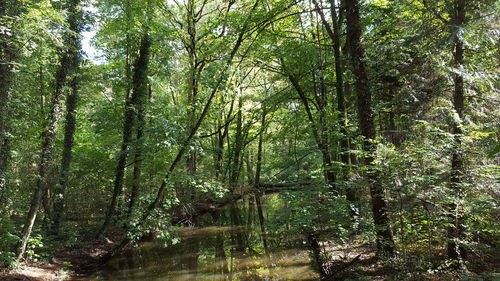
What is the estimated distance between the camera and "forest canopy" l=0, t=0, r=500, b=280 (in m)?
5.69

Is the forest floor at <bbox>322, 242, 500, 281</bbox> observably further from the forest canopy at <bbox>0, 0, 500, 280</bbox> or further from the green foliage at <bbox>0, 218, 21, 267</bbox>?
the green foliage at <bbox>0, 218, 21, 267</bbox>

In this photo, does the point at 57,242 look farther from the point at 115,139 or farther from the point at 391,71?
the point at 391,71

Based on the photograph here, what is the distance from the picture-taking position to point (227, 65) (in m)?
10.0

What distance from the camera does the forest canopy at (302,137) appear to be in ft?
18.7

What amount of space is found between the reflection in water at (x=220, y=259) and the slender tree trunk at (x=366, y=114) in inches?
84.3

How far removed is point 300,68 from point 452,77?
6575mm

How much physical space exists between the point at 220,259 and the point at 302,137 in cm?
693

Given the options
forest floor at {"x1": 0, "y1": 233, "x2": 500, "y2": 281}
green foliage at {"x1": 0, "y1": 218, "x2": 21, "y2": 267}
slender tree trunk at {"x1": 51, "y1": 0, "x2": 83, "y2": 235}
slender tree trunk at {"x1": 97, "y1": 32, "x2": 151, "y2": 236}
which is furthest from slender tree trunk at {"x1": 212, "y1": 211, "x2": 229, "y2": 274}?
slender tree trunk at {"x1": 51, "y1": 0, "x2": 83, "y2": 235}

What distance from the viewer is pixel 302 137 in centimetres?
1387

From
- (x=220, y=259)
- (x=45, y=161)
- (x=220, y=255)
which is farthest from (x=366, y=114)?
(x=45, y=161)

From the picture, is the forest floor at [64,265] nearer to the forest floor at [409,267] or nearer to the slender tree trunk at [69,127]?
the slender tree trunk at [69,127]

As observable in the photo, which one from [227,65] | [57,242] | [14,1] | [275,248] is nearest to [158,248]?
[57,242]

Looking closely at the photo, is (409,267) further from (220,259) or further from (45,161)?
(45,161)

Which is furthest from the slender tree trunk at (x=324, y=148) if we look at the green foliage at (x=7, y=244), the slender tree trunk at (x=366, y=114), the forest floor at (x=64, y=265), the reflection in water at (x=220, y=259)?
the green foliage at (x=7, y=244)
